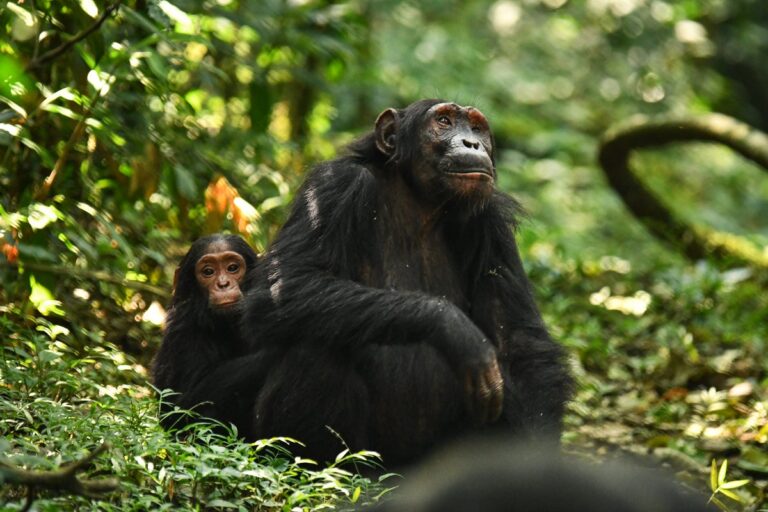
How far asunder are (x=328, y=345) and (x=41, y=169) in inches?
94.7

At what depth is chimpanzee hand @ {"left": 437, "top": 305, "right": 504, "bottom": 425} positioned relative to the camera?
486 centimetres

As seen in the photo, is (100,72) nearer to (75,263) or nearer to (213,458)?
(75,263)

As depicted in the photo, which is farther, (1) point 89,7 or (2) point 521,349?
(2) point 521,349

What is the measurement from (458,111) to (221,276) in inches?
62.6

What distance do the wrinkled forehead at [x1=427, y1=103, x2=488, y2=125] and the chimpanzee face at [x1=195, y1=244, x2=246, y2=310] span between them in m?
1.38

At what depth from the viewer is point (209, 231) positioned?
6.52m

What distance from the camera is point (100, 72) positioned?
5.67m

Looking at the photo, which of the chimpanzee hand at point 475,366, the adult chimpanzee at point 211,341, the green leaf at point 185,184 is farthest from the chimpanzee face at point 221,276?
the chimpanzee hand at point 475,366

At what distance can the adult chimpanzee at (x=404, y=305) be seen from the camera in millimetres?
4941

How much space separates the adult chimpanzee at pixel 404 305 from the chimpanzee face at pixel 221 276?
39 centimetres

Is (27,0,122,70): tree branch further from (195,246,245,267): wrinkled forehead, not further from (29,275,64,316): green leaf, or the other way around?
(195,246,245,267): wrinkled forehead

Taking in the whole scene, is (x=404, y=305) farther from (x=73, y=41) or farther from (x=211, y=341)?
(x=73, y=41)

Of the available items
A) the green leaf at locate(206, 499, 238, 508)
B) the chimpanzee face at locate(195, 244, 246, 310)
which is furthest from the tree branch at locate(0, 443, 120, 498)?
the chimpanzee face at locate(195, 244, 246, 310)

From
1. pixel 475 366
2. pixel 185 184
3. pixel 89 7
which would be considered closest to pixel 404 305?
pixel 475 366
